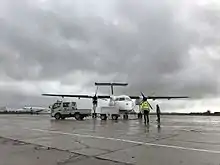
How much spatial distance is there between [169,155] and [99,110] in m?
27.0

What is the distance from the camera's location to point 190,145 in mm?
9555

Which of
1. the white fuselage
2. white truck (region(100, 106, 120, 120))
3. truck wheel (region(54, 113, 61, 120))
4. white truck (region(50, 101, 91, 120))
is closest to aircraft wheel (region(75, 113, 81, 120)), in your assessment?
white truck (region(50, 101, 91, 120))

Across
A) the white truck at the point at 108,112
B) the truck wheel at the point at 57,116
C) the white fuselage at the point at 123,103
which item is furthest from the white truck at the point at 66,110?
the white fuselage at the point at 123,103

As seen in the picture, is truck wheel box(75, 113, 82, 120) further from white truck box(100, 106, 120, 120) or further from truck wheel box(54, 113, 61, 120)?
white truck box(100, 106, 120, 120)

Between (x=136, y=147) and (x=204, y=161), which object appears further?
(x=136, y=147)

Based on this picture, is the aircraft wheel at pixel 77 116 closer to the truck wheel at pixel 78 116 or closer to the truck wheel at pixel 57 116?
the truck wheel at pixel 78 116

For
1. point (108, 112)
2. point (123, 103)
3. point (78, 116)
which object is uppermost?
point (123, 103)

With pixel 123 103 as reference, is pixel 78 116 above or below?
below

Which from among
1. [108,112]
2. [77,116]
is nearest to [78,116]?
[77,116]

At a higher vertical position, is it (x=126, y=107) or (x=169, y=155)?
(x=126, y=107)

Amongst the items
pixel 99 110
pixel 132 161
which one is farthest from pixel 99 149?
pixel 99 110

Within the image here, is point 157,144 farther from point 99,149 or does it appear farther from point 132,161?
point 132,161

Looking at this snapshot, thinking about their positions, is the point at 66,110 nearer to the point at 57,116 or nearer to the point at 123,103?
the point at 57,116

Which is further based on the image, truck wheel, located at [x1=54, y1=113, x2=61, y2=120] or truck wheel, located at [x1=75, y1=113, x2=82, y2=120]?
truck wheel, located at [x1=54, y1=113, x2=61, y2=120]
